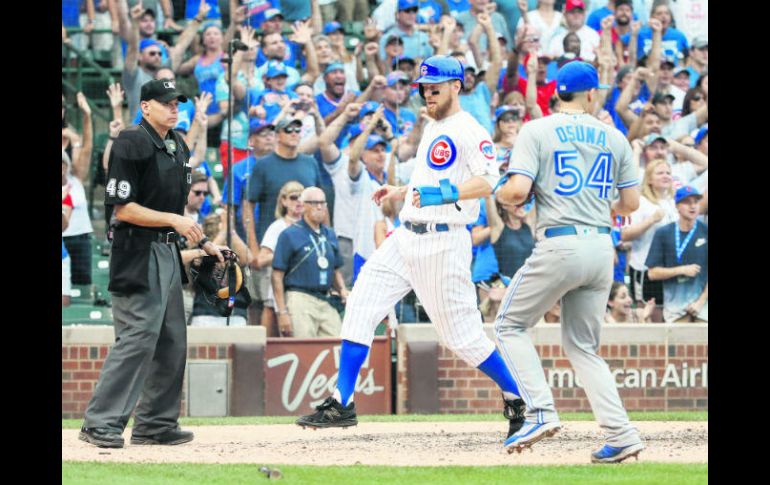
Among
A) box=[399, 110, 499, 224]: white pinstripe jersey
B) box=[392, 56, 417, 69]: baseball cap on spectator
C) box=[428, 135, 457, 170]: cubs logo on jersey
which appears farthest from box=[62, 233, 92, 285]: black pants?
box=[428, 135, 457, 170]: cubs logo on jersey

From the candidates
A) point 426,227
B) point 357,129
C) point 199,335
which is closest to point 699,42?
point 357,129

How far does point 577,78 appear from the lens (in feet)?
23.0

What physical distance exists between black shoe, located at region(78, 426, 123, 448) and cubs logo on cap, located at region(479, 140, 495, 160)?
269 centimetres

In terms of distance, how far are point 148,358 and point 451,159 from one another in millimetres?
2128

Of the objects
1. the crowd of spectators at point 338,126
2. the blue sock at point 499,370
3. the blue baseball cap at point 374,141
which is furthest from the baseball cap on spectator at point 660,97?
the blue sock at point 499,370

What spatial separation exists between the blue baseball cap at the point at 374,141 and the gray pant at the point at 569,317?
4623 mm

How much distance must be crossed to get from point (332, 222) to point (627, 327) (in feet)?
9.06

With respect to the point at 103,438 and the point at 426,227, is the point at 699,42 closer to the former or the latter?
the point at 426,227

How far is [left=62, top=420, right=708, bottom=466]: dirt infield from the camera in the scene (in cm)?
709

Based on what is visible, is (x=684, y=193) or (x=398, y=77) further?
(x=684, y=193)

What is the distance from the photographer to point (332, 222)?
11.4 m

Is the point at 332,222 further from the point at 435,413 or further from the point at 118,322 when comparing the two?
the point at 118,322

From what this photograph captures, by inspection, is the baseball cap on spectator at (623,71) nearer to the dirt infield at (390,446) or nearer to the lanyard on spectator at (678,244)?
the lanyard on spectator at (678,244)

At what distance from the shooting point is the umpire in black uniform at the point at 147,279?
7.43m
